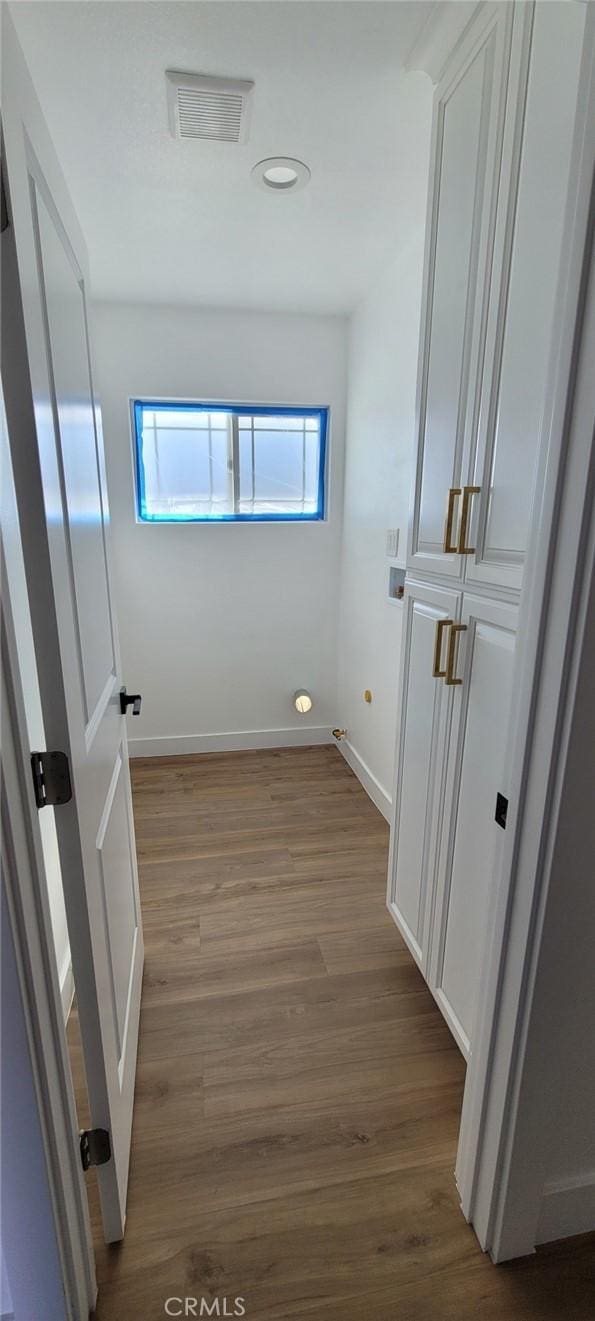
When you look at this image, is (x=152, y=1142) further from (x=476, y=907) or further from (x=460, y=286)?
(x=460, y=286)

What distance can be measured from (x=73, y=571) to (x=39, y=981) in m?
0.63

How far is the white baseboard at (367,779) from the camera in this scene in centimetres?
264

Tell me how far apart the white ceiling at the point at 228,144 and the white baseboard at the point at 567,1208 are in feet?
8.19

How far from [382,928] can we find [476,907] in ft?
2.49

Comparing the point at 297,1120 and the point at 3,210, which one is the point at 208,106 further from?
the point at 297,1120

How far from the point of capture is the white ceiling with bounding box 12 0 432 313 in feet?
4.10

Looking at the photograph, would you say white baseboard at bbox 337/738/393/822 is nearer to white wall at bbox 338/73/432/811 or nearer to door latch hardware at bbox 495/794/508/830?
white wall at bbox 338/73/432/811

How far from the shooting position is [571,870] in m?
0.84

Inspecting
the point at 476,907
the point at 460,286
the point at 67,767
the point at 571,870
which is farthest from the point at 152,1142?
the point at 460,286

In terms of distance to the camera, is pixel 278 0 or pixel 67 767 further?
pixel 278 0

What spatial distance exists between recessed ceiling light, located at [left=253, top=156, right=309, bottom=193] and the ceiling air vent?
0.45ft

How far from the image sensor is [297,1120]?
1.30m

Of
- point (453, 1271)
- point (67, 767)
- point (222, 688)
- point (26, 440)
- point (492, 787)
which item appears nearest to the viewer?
point (26, 440)

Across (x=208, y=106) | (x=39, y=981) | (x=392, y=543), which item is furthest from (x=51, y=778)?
(x=392, y=543)
